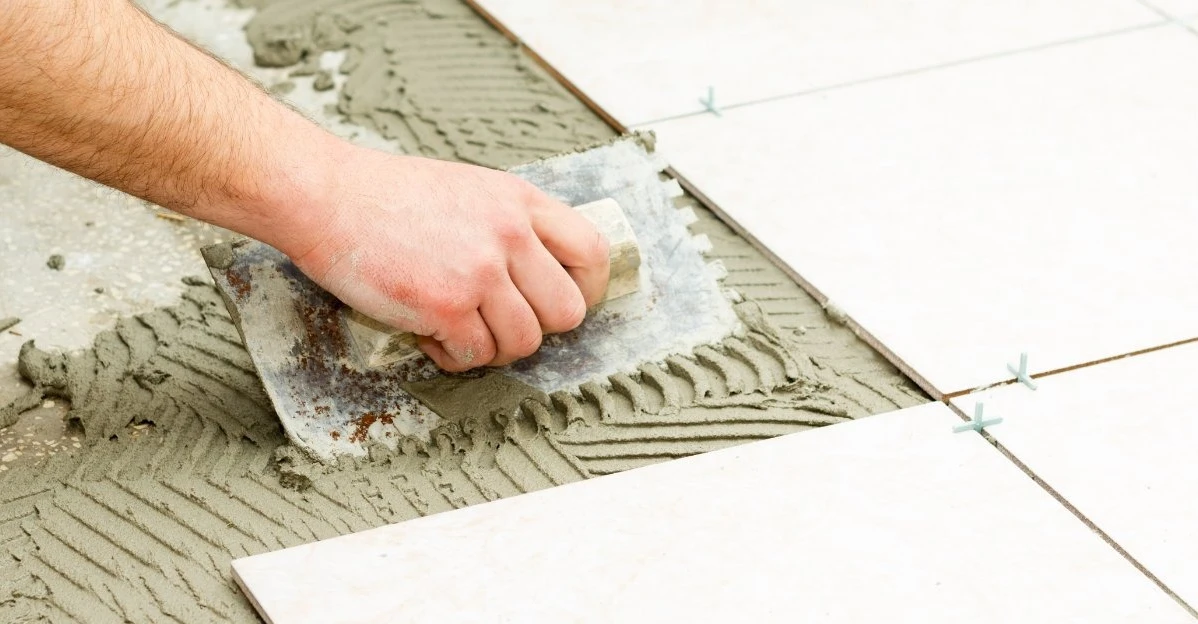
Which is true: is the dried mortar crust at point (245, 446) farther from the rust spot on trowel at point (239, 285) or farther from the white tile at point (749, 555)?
the rust spot on trowel at point (239, 285)

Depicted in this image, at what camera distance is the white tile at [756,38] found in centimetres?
293

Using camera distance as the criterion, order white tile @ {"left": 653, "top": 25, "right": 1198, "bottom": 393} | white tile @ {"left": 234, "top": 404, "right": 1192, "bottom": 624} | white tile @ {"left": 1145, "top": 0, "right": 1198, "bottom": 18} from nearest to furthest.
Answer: white tile @ {"left": 234, "top": 404, "right": 1192, "bottom": 624}, white tile @ {"left": 653, "top": 25, "right": 1198, "bottom": 393}, white tile @ {"left": 1145, "top": 0, "right": 1198, "bottom": 18}

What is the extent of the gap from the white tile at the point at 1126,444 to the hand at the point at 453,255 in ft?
2.17

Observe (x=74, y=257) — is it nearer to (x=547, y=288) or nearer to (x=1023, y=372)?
(x=547, y=288)

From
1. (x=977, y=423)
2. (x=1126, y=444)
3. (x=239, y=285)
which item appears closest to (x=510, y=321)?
Result: (x=239, y=285)

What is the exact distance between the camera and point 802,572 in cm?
175

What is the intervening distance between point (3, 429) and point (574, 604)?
3.22 ft

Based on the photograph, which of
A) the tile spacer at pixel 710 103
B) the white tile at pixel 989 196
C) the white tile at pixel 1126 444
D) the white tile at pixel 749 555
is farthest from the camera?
the tile spacer at pixel 710 103

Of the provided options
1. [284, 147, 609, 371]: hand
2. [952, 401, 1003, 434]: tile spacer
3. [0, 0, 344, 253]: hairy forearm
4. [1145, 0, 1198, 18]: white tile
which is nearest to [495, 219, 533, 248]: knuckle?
[284, 147, 609, 371]: hand

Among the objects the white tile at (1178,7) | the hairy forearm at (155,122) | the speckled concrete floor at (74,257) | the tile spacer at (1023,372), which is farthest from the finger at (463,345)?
the white tile at (1178,7)

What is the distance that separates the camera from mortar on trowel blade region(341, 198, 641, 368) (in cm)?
204

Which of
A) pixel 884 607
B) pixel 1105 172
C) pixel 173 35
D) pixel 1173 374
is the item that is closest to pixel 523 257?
pixel 173 35

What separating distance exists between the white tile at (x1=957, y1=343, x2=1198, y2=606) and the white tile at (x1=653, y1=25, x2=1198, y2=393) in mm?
58

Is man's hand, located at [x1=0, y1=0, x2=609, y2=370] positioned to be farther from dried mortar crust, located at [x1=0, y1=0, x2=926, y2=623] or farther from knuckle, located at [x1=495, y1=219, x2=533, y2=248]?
dried mortar crust, located at [x1=0, y1=0, x2=926, y2=623]
